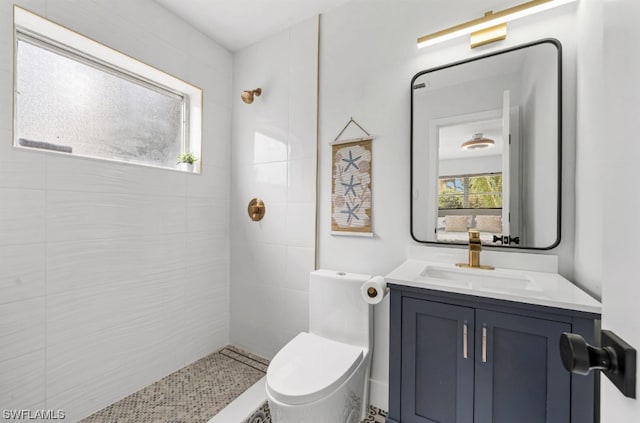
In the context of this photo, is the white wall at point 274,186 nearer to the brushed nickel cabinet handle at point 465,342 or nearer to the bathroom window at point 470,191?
the bathroom window at point 470,191

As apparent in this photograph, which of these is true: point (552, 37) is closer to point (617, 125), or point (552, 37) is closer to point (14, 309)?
point (617, 125)

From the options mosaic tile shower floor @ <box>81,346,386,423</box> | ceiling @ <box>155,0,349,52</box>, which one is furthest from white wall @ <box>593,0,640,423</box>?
ceiling @ <box>155,0,349,52</box>

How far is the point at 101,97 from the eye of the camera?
5.88ft

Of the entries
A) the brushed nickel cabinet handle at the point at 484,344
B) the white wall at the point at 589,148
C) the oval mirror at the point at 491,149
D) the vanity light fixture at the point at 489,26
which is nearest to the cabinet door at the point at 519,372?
the brushed nickel cabinet handle at the point at 484,344

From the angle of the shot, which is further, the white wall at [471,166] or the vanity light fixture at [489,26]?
the white wall at [471,166]

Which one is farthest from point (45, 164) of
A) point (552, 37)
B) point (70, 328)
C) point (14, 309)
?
point (552, 37)

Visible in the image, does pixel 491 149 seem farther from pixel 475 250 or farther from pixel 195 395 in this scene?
pixel 195 395

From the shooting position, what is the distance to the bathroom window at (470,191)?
146 centimetres

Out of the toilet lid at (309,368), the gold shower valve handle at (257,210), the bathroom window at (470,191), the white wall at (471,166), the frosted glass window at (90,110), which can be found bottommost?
the toilet lid at (309,368)

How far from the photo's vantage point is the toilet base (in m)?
1.17

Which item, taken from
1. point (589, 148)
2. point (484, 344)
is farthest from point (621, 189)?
point (589, 148)

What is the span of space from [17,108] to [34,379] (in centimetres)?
133

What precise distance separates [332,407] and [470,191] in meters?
1.21

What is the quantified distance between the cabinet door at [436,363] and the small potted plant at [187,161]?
172 cm
